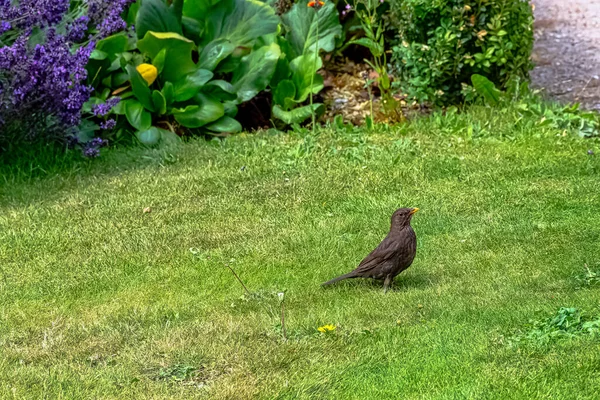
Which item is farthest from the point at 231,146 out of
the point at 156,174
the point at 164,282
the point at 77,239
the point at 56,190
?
the point at 164,282

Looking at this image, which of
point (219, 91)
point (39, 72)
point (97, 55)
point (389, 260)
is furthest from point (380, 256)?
point (97, 55)

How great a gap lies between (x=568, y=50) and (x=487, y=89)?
7.85ft

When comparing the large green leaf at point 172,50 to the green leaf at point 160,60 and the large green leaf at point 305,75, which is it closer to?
the green leaf at point 160,60

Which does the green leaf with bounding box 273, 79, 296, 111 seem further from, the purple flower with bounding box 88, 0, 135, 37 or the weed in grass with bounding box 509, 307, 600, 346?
the weed in grass with bounding box 509, 307, 600, 346

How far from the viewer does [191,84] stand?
7.23 m

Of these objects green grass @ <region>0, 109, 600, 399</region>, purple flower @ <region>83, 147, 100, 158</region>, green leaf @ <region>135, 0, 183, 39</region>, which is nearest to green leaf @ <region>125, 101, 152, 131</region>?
green grass @ <region>0, 109, 600, 399</region>

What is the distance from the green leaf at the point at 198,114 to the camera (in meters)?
7.31

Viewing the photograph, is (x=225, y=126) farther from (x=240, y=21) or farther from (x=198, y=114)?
(x=240, y=21)

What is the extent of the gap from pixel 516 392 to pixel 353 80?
5637 mm

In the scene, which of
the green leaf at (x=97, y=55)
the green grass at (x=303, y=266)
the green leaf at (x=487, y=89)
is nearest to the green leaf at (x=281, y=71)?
the green grass at (x=303, y=266)

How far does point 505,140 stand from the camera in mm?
6766

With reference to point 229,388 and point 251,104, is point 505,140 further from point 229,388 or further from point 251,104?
point 229,388

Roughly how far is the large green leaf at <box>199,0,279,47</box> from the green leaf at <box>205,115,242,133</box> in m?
0.65

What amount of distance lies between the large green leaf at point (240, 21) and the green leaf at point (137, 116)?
96 cm
